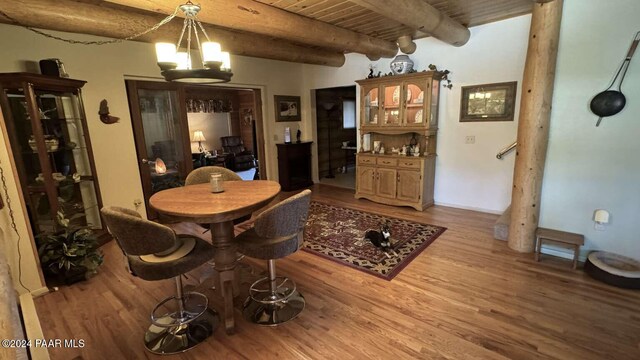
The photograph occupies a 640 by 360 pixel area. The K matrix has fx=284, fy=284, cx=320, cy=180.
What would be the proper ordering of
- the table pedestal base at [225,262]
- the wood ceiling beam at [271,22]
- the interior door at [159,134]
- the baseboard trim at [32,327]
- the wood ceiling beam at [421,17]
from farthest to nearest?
the interior door at [159,134] → the wood ceiling beam at [421,17] → the wood ceiling beam at [271,22] → the table pedestal base at [225,262] → the baseboard trim at [32,327]

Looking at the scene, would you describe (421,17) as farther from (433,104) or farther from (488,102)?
(488,102)

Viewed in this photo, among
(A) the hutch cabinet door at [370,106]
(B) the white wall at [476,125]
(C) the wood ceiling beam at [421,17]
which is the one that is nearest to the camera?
(C) the wood ceiling beam at [421,17]

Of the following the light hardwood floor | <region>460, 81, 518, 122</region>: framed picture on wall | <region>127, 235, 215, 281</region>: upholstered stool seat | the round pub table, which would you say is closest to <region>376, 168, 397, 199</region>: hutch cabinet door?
<region>460, 81, 518, 122</region>: framed picture on wall

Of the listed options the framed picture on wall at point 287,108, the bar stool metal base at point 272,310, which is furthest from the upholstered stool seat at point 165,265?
the framed picture on wall at point 287,108

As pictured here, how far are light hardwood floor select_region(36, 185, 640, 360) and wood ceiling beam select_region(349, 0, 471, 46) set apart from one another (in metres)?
2.44

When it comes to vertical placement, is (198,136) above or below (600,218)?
above

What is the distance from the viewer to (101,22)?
2754 mm

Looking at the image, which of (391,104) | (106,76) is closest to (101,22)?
(106,76)

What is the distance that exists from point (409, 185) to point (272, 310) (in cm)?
295

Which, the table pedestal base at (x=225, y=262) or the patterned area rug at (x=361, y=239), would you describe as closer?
the table pedestal base at (x=225, y=262)

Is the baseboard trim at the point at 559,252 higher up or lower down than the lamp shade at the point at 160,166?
lower down

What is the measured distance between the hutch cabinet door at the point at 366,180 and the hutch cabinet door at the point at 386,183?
0.10m

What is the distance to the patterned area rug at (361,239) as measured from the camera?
2.87 m

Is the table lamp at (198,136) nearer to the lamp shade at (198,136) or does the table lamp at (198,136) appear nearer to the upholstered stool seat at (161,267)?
the lamp shade at (198,136)
